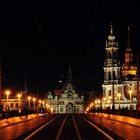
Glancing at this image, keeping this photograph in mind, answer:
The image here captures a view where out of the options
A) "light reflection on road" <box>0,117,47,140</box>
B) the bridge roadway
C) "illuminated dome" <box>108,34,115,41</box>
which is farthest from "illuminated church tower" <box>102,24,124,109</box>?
the bridge roadway

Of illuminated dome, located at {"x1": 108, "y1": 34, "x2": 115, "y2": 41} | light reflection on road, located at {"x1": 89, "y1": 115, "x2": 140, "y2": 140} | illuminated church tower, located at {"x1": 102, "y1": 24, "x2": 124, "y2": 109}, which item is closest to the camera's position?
light reflection on road, located at {"x1": 89, "y1": 115, "x2": 140, "y2": 140}

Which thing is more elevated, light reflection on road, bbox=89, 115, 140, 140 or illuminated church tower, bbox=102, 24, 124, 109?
illuminated church tower, bbox=102, 24, 124, 109

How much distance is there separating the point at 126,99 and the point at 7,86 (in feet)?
205

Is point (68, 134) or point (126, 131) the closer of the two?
point (68, 134)

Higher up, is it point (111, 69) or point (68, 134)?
point (111, 69)

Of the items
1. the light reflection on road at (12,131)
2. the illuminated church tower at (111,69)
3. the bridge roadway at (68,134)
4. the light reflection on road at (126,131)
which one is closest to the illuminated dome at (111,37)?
the illuminated church tower at (111,69)

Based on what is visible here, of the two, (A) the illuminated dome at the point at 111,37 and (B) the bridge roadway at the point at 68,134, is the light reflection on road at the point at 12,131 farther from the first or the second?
(A) the illuminated dome at the point at 111,37

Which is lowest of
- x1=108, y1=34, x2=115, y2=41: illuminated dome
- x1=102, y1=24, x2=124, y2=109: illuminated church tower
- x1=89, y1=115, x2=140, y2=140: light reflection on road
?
x1=89, y1=115, x2=140, y2=140: light reflection on road

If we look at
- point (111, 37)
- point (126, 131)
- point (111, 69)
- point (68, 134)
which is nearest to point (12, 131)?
point (68, 134)

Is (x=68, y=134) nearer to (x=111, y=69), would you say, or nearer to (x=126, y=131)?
(x=126, y=131)

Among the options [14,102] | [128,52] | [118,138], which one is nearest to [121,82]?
[14,102]

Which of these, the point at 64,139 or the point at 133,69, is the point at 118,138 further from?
the point at 133,69

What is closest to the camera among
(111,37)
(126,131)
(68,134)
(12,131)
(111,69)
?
(68,134)

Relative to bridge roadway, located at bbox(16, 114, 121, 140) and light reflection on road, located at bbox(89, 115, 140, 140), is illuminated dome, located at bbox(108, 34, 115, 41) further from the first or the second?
bridge roadway, located at bbox(16, 114, 121, 140)
